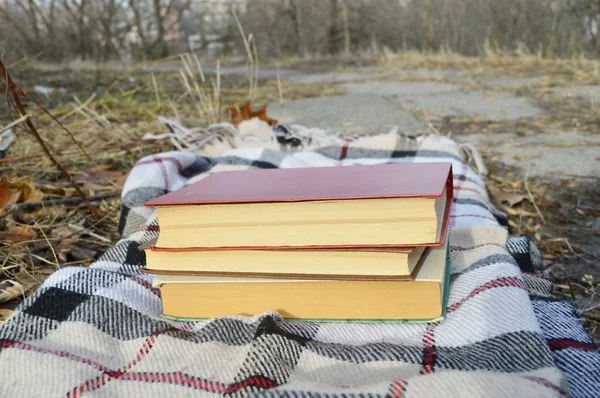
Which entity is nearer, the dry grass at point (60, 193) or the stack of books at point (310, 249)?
the stack of books at point (310, 249)

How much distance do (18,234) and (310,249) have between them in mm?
691

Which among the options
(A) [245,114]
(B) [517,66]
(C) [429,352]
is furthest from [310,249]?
(B) [517,66]

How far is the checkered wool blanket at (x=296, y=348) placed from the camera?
1.84ft

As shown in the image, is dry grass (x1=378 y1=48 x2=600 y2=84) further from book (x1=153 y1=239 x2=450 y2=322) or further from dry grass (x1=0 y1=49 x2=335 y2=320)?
book (x1=153 y1=239 x2=450 y2=322)

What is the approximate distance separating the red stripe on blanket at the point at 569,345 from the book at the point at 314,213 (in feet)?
0.59

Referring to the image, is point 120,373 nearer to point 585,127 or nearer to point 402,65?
point 585,127

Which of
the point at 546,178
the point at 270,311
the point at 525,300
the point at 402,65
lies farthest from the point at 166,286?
the point at 402,65

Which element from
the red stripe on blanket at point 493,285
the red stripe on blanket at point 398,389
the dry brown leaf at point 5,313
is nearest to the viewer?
the red stripe on blanket at point 398,389

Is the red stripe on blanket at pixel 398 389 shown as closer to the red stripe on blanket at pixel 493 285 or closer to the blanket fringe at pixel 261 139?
the red stripe on blanket at pixel 493 285

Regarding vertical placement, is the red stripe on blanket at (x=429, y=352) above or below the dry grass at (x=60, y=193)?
below

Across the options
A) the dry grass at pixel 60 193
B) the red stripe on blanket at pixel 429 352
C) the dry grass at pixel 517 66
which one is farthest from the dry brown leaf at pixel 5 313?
the dry grass at pixel 517 66

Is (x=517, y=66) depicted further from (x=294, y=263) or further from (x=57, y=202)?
(x=294, y=263)

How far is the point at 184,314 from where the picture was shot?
2.53 feet

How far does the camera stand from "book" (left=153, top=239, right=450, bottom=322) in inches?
27.6
